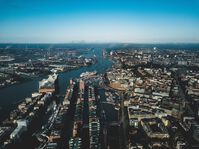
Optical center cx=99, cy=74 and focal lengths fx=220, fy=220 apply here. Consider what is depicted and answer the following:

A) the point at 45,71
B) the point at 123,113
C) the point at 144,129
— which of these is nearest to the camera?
the point at 144,129

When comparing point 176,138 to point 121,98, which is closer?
point 176,138

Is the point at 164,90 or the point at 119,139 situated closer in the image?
the point at 119,139

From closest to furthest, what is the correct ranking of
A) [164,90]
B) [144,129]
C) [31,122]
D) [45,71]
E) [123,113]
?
1. [144,129]
2. [31,122]
3. [123,113]
4. [164,90]
5. [45,71]

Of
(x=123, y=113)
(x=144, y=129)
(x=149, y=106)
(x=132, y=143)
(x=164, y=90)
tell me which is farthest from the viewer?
(x=164, y=90)

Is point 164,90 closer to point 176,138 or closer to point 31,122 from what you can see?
point 176,138

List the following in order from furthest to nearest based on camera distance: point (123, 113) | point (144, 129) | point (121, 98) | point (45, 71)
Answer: point (45, 71) < point (121, 98) < point (123, 113) < point (144, 129)

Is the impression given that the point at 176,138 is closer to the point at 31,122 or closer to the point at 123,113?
the point at 123,113

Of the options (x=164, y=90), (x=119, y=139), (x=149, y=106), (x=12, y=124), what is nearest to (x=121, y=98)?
(x=149, y=106)

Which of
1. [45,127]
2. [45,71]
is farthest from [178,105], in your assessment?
[45,71]
